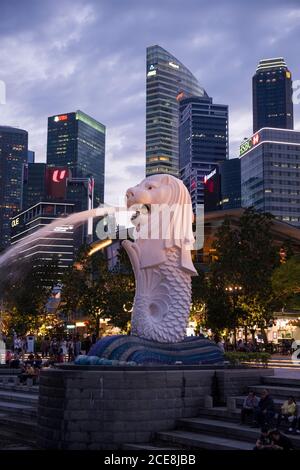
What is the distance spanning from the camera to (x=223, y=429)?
15836mm

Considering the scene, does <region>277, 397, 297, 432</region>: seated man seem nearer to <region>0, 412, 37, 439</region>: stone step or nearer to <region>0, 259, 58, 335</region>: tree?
<region>0, 412, 37, 439</region>: stone step

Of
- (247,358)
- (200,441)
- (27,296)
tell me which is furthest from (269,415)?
(27,296)

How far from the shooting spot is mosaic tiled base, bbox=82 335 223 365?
66.3 feet

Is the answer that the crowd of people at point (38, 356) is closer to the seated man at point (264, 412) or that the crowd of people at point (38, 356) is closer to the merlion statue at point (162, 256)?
the merlion statue at point (162, 256)

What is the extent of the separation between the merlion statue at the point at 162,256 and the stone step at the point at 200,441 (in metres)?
6.52

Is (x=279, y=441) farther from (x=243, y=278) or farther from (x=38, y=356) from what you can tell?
(x=243, y=278)

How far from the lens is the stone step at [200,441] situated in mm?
14586

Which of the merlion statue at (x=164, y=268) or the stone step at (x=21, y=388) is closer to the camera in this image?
the merlion statue at (x=164, y=268)

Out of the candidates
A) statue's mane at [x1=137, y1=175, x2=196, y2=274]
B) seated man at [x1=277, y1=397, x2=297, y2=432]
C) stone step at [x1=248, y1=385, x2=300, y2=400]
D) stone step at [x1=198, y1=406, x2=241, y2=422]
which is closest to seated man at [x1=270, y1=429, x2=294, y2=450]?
seated man at [x1=277, y1=397, x2=297, y2=432]

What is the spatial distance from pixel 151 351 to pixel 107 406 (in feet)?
15.2

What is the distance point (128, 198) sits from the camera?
24.8m

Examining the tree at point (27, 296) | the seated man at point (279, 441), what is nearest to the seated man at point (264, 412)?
the seated man at point (279, 441)

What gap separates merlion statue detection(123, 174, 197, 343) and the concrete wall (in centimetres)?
538

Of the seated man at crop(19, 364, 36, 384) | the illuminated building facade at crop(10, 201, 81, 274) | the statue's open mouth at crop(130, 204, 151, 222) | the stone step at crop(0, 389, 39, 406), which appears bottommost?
the stone step at crop(0, 389, 39, 406)
